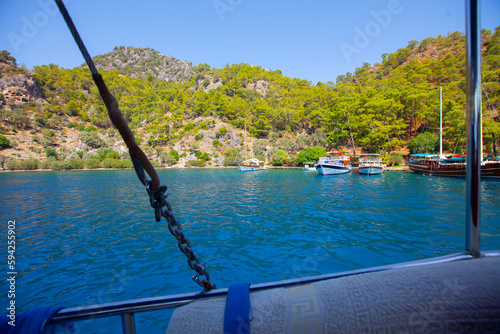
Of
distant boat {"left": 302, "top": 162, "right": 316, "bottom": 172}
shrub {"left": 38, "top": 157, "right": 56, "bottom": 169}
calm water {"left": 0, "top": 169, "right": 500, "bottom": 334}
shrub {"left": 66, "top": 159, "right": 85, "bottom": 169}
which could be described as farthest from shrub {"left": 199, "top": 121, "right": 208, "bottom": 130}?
calm water {"left": 0, "top": 169, "right": 500, "bottom": 334}

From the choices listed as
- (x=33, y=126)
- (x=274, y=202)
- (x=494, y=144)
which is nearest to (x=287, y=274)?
(x=274, y=202)

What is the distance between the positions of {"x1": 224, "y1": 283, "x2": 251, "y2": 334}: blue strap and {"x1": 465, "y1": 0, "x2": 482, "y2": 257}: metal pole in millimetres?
1040

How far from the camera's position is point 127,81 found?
8412cm

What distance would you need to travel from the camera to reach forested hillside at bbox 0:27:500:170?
39.9 meters

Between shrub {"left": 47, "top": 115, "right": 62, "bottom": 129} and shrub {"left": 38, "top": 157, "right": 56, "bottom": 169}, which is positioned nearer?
shrub {"left": 38, "top": 157, "right": 56, "bottom": 169}

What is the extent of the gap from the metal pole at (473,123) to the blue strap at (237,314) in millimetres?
1040

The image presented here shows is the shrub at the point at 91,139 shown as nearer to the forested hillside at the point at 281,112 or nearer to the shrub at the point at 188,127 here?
the forested hillside at the point at 281,112

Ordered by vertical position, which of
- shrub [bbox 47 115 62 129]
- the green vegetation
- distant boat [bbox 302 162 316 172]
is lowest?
distant boat [bbox 302 162 316 172]

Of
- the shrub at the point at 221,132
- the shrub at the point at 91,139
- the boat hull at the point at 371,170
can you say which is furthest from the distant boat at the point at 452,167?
the shrub at the point at 91,139

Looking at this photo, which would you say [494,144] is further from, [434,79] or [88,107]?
[88,107]

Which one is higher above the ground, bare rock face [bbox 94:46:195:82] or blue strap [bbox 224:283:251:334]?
bare rock face [bbox 94:46:195:82]

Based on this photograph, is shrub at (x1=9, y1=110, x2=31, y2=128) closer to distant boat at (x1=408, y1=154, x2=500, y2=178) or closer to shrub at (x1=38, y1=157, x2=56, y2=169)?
shrub at (x1=38, y1=157, x2=56, y2=169)

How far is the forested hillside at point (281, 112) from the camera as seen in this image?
131 ft

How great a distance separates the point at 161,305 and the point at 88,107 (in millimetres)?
90144
